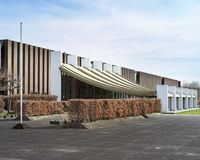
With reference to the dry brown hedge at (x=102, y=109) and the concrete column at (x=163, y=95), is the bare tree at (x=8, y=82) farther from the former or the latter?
the concrete column at (x=163, y=95)

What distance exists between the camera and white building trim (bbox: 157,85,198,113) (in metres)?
48.2

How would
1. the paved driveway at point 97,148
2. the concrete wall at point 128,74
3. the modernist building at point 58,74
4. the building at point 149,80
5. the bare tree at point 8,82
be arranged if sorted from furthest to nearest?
the building at point 149,80, the concrete wall at point 128,74, the modernist building at point 58,74, the bare tree at point 8,82, the paved driveway at point 97,148

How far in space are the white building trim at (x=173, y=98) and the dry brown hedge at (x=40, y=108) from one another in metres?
16.3

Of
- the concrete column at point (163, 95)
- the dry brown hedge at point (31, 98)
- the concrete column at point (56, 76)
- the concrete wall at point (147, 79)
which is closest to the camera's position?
Answer: the dry brown hedge at point (31, 98)

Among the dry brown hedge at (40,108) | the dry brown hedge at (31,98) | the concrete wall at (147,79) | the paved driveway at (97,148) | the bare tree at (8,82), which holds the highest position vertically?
the concrete wall at (147,79)

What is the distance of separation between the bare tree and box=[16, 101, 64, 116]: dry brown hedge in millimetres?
5884

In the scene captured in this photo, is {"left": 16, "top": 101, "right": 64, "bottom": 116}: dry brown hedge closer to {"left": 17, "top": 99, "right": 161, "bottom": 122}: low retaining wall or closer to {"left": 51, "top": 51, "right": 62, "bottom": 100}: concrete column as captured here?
{"left": 17, "top": 99, "right": 161, "bottom": 122}: low retaining wall

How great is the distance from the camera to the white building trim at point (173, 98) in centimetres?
4822

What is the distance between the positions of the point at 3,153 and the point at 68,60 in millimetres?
38002

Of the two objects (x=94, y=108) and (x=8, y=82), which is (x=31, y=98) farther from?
(x=94, y=108)

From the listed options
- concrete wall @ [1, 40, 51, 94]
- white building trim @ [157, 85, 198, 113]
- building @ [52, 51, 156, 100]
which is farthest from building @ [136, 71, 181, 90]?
concrete wall @ [1, 40, 51, 94]

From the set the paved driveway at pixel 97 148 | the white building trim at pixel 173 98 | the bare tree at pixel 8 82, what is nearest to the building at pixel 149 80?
the white building trim at pixel 173 98

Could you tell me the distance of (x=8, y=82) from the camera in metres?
39.4

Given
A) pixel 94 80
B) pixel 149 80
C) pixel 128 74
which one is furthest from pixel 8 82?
pixel 149 80
